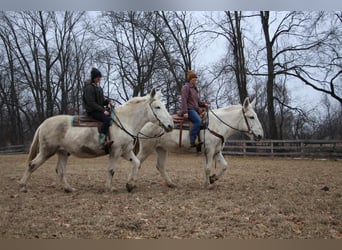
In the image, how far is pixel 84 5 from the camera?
385 centimetres

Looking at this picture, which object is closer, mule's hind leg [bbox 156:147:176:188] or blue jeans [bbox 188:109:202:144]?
blue jeans [bbox 188:109:202:144]

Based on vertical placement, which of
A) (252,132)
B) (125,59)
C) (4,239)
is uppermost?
(125,59)

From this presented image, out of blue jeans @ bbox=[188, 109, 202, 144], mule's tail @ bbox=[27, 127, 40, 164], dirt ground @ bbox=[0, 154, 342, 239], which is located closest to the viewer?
dirt ground @ bbox=[0, 154, 342, 239]

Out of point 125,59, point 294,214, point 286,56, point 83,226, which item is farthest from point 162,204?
point 286,56

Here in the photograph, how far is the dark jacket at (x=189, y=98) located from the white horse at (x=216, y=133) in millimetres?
A: 344

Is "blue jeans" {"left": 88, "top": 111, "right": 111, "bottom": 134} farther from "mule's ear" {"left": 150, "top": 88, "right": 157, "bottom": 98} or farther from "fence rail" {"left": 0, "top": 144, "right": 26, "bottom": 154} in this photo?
"fence rail" {"left": 0, "top": 144, "right": 26, "bottom": 154}

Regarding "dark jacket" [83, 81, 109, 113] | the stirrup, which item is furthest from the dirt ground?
"dark jacket" [83, 81, 109, 113]

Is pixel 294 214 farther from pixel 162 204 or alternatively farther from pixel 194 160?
pixel 194 160

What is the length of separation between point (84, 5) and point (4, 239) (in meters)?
2.54

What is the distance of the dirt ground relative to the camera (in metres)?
3.00

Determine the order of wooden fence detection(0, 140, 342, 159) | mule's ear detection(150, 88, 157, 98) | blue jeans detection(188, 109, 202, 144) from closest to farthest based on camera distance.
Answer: mule's ear detection(150, 88, 157, 98) < blue jeans detection(188, 109, 202, 144) < wooden fence detection(0, 140, 342, 159)

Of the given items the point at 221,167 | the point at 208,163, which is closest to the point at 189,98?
the point at 208,163

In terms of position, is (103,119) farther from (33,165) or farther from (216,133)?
(216,133)

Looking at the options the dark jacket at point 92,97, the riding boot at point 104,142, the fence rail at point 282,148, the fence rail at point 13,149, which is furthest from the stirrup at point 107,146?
the fence rail at point 282,148
